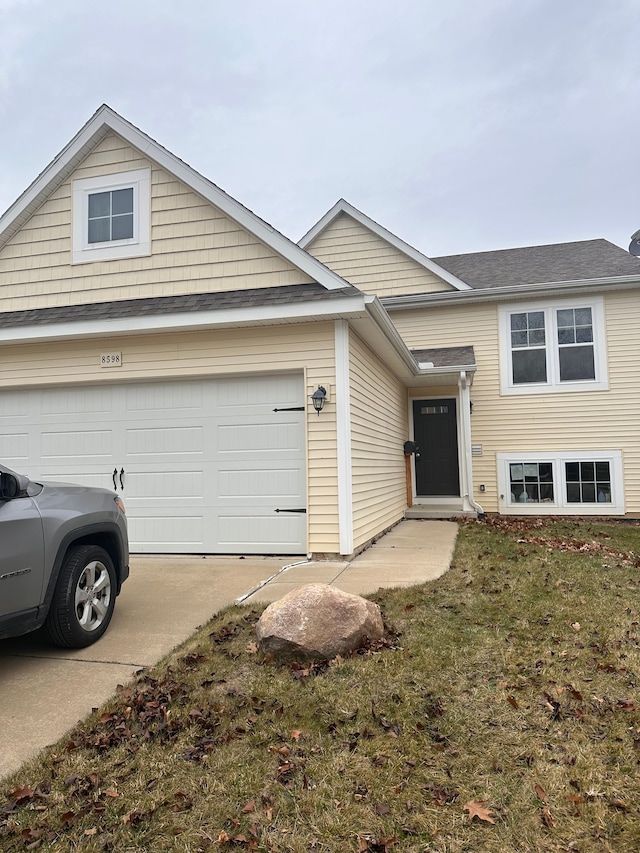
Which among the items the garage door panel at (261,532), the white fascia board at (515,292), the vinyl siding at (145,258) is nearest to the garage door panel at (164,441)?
the garage door panel at (261,532)

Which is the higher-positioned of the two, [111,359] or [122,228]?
[122,228]

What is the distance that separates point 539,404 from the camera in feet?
39.1

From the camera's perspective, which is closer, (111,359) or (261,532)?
(261,532)

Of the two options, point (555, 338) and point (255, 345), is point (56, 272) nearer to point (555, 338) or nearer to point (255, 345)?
point (255, 345)

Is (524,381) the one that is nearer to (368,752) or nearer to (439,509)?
(439,509)

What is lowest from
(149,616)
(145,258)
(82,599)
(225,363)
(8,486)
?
(149,616)

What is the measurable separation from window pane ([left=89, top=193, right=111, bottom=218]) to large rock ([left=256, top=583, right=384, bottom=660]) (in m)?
6.51

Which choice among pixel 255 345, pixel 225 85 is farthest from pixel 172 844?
pixel 225 85

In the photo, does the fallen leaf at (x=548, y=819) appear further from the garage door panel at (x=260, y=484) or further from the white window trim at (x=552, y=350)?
the white window trim at (x=552, y=350)

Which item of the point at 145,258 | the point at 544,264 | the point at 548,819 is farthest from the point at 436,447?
the point at 548,819

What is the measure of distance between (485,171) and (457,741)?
25.6 meters

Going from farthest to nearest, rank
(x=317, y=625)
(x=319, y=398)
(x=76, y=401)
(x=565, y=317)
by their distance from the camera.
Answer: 1. (x=565, y=317)
2. (x=76, y=401)
3. (x=319, y=398)
4. (x=317, y=625)

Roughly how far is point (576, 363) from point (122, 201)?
9.13m

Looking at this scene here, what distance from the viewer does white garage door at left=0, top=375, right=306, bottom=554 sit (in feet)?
23.9
